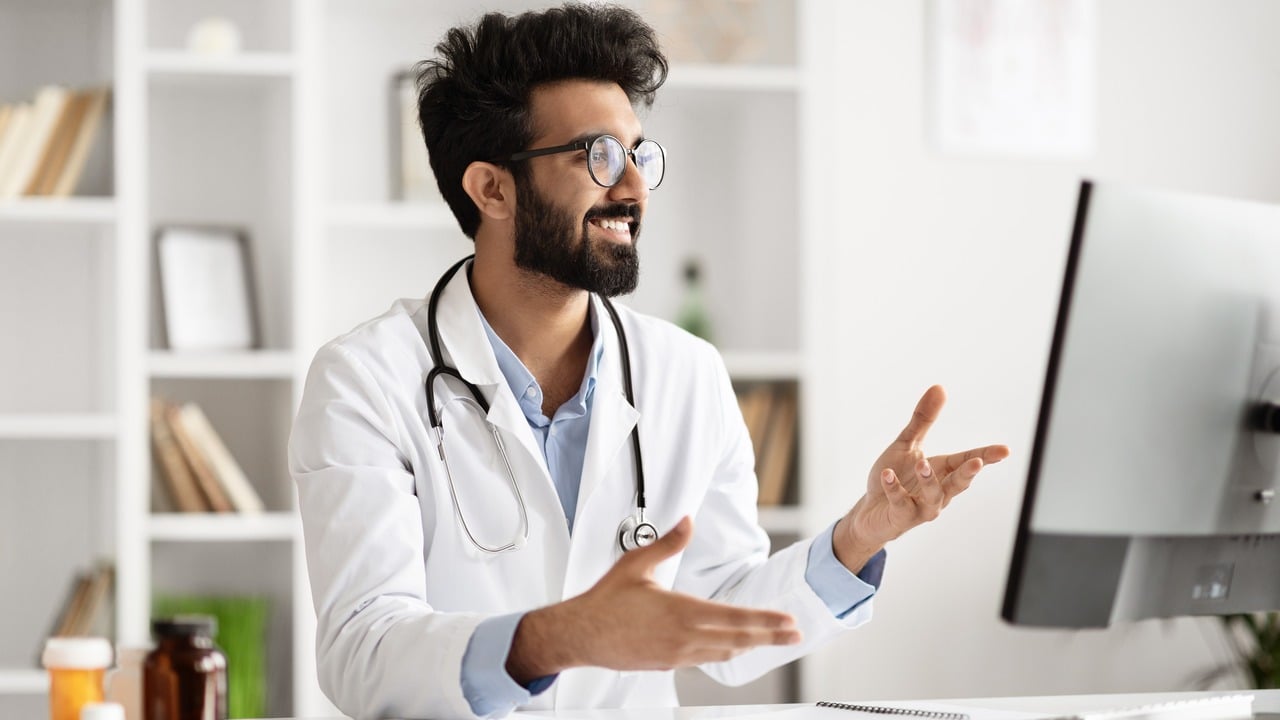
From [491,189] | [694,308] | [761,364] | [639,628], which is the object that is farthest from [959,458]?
[694,308]

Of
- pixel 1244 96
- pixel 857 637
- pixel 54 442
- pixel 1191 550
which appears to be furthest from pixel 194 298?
pixel 1244 96

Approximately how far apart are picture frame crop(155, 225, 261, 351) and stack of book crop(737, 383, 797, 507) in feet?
3.48

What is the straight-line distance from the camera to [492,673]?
3.56 feet

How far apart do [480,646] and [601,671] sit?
17.4 inches

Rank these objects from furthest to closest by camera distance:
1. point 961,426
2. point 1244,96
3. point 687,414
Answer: point 1244,96 < point 961,426 < point 687,414

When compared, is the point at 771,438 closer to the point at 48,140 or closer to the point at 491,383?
the point at 491,383

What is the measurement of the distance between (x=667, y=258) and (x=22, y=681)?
1570 millimetres

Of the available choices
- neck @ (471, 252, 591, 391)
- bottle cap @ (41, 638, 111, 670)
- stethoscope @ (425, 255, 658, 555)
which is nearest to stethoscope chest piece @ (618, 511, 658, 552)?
stethoscope @ (425, 255, 658, 555)

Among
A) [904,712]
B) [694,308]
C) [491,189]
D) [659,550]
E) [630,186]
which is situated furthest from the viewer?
[694,308]

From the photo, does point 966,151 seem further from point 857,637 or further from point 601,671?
point 601,671

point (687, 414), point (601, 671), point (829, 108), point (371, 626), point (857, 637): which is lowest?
point (857, 637)

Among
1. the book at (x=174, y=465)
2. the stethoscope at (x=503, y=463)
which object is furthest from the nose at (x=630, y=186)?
the book at (x=174, y=465)

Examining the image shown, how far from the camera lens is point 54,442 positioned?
282 cm

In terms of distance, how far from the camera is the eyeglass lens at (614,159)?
1642mm
